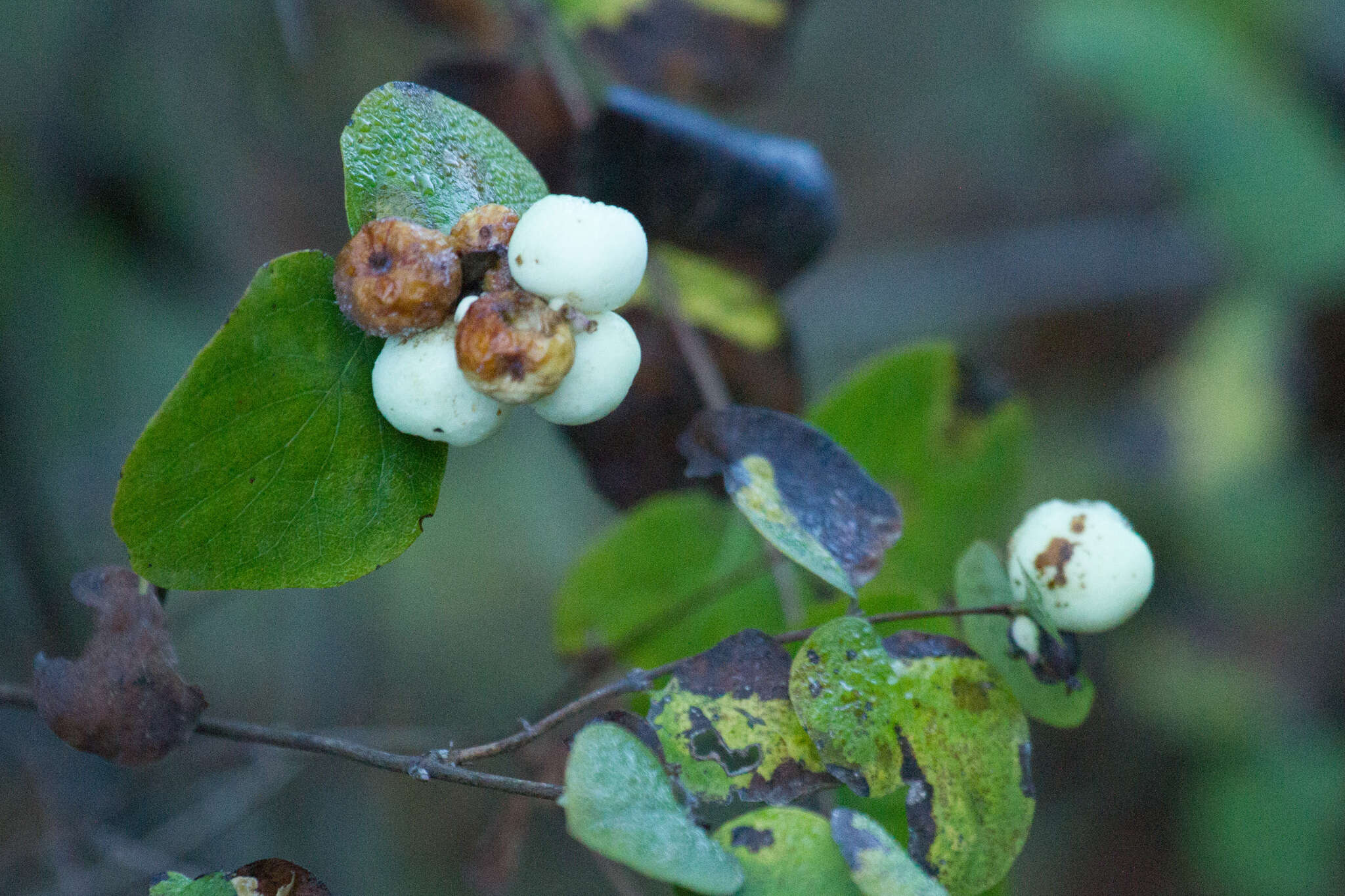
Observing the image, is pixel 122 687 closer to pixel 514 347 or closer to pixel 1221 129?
pixel 514 347

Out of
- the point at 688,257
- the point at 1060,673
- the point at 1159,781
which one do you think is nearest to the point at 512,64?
the point at 688,257

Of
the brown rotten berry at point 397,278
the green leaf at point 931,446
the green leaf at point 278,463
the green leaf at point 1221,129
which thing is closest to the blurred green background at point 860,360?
the green leaf at point 1221,129

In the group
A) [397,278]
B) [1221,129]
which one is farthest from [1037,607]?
[1221,129]

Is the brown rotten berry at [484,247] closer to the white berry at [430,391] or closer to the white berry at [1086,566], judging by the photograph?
the white berry at [430,391]

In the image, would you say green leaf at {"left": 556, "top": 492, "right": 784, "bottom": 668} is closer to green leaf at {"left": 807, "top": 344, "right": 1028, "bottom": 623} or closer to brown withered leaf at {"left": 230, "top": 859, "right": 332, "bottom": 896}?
green leaf at {"left": 807, "top": 344, "right": 1028, "bottom": 623}

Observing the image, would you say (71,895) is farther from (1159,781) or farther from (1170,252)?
(1170,252)
